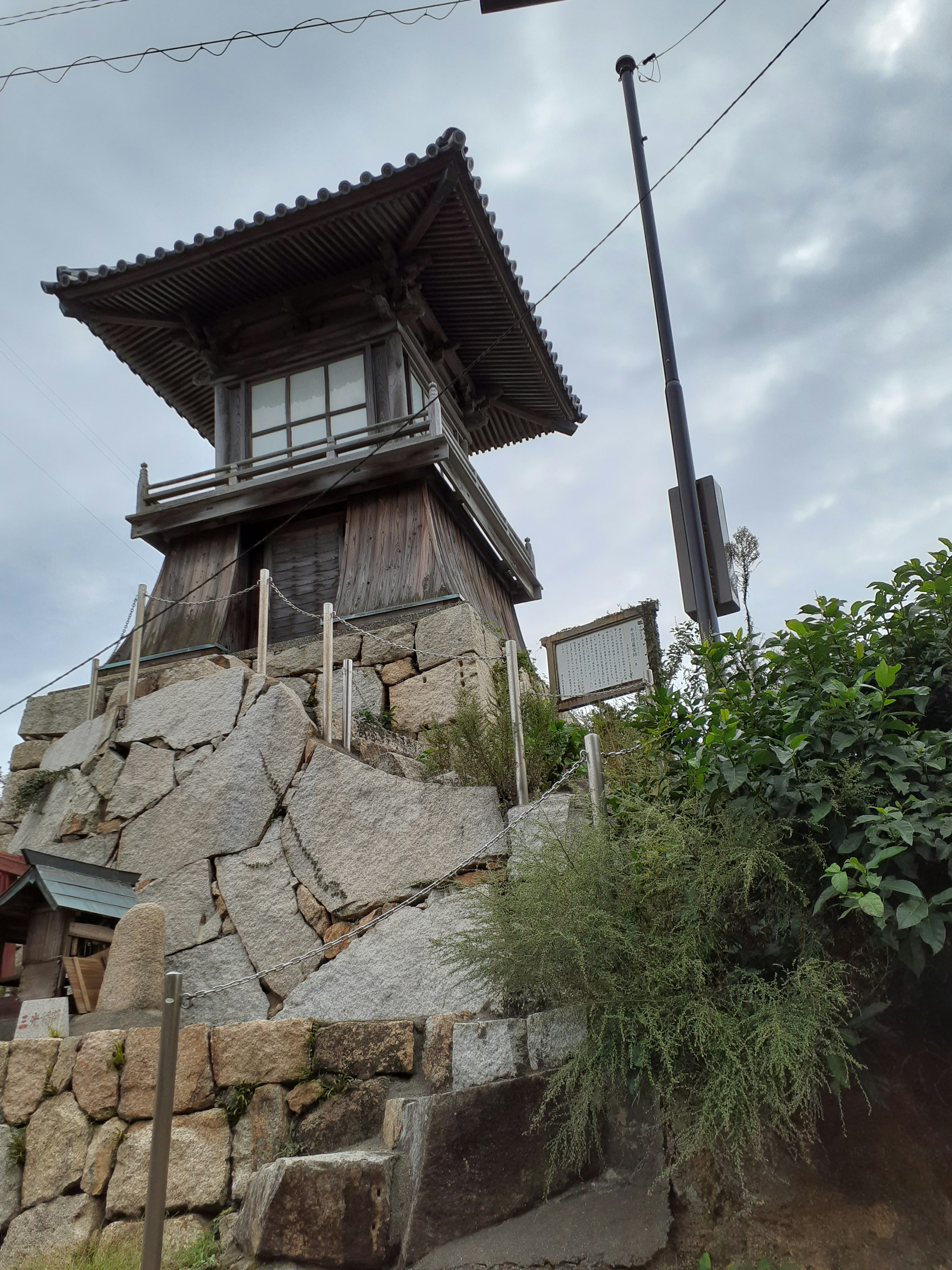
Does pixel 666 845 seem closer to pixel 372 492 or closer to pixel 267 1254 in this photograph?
pixel 267 1254

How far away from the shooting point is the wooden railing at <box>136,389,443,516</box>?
11.3 metres

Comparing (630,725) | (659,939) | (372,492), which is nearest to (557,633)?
(630,725)

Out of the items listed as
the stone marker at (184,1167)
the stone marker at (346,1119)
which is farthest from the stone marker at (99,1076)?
the stone marker at (346,1119)

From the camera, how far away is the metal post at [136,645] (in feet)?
31.0

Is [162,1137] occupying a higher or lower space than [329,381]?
lower

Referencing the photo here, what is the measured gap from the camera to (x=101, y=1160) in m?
5.21

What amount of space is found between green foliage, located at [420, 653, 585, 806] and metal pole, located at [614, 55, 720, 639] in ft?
8.07

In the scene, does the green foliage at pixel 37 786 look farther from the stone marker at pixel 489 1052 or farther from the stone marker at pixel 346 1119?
the stone marker at pixel 489 1052

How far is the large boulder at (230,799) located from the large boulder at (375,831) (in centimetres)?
33

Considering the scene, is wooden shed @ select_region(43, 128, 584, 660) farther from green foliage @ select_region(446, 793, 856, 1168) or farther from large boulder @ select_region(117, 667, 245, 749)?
green foliage @ select_region(446, 793, 856, 1168)

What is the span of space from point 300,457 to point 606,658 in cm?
548

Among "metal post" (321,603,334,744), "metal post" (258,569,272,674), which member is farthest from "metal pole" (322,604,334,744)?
"metal post" (258,569,272,674)

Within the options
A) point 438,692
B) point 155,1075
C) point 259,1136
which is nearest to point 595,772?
point 259,1136

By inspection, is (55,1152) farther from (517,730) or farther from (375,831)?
(517,730)
